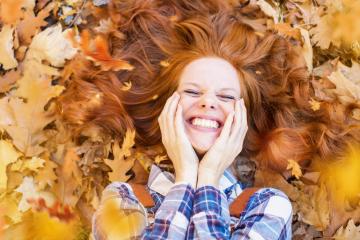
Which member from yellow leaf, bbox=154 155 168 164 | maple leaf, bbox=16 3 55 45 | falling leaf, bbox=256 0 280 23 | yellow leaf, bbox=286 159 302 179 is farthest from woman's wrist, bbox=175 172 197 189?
maple leaf, bbox=16 3 55 45

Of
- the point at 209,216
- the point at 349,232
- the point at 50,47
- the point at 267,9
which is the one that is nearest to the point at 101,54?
the point at 50,47

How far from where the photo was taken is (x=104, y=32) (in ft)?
6.94

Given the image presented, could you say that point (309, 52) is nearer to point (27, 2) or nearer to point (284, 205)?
point (284, 205)

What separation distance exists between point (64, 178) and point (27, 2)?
0.65 meters

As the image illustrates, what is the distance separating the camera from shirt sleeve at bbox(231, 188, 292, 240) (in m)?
1.71

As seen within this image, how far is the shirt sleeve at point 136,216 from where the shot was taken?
1722 millimetres

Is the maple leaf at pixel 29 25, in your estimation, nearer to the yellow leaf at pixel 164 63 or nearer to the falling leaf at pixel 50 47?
the falling leaf at pixel 50 47

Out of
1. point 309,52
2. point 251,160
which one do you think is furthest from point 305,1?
point 251,160

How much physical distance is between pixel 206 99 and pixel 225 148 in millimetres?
167

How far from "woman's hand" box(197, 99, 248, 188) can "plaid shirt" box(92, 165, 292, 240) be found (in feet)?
0.17

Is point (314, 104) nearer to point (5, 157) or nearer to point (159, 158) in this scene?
point (159, 158)

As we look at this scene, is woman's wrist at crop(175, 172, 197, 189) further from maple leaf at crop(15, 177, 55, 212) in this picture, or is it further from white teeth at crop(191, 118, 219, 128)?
maple leaf at crop(15, 177, 55, 212)

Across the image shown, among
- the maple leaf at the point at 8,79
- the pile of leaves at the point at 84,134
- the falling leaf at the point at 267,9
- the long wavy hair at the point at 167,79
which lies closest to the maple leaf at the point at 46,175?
the pile of leaves at the point at 84,134

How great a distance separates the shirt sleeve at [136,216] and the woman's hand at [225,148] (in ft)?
0.26
